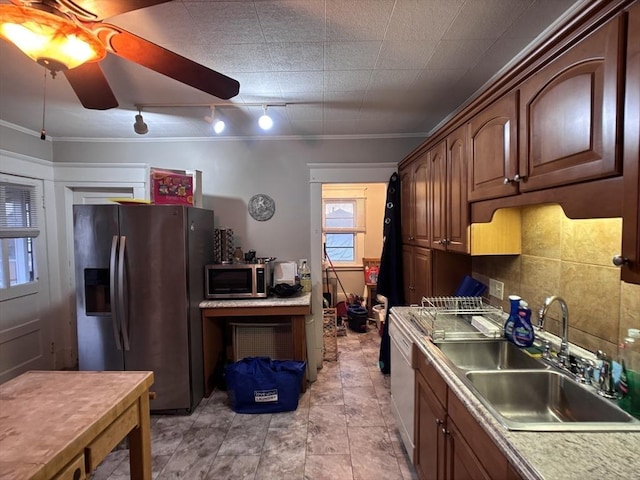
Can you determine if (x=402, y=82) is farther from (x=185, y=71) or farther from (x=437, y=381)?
(x=437, y=381)

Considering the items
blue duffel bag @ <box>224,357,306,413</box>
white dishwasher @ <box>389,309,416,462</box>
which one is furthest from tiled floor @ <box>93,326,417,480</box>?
white dishwasher @ <box>389,309,416,462</box>

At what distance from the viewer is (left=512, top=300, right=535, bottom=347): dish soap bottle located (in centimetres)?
144

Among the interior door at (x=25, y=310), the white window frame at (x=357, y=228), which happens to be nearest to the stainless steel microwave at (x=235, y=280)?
the interior door at (x=25, y=310)

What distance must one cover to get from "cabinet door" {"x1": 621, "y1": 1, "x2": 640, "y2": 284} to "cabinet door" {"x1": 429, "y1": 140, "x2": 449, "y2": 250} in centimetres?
121

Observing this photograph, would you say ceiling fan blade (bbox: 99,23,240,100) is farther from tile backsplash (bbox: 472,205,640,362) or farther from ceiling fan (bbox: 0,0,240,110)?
tile backsplash (bbox: 472,205,640,362)

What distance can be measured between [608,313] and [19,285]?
4.31 m

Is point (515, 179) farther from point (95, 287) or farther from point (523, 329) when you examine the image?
point (95, 287)

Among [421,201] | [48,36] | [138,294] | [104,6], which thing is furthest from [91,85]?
[421,201]

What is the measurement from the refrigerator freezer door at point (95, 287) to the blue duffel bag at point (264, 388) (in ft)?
3.12

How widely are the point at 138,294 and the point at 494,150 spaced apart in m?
2.60

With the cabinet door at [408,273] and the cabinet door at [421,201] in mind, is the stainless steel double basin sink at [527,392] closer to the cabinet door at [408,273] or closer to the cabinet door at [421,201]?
the cabinet door at [421,201]

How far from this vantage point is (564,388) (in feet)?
4.00

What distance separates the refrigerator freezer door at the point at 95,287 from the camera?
94.3 inches

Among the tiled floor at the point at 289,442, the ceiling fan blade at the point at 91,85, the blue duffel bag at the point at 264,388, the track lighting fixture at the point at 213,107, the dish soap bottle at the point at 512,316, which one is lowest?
the tiled floor at the point at 289,442
